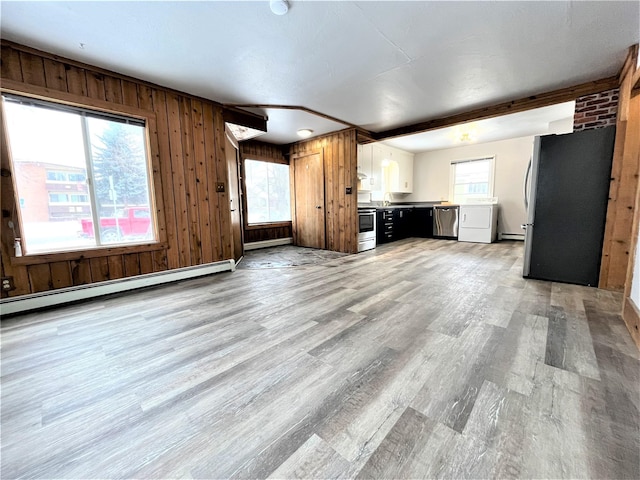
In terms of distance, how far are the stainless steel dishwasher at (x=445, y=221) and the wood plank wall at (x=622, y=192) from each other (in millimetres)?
3664

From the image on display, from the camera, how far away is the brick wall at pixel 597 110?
3006mm

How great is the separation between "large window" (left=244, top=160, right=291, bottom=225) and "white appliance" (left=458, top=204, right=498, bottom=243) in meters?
4.36

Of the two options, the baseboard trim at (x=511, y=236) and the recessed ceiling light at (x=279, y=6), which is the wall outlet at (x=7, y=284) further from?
the baseboard trim at (x=511, y=236)

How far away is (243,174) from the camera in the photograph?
561 cm

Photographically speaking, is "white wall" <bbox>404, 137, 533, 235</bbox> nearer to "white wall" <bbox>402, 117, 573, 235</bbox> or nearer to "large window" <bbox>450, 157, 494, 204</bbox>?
"white wall" <bbox>402, 117, 573, 235</bbox>

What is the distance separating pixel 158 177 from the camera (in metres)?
3.18

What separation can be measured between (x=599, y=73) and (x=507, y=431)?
409cm

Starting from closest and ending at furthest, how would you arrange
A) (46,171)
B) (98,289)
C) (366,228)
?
(46,171) → (98,289) → (366,228)

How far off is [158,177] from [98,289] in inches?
57.5

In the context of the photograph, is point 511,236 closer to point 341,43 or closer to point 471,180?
point 471,180

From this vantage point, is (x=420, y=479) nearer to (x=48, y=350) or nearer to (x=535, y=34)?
(x=48, y=350)

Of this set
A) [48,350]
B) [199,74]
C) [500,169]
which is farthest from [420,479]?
[500,169]

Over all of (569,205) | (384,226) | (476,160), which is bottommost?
(384,226)

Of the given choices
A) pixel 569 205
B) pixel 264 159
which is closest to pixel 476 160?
pixel 569 205
